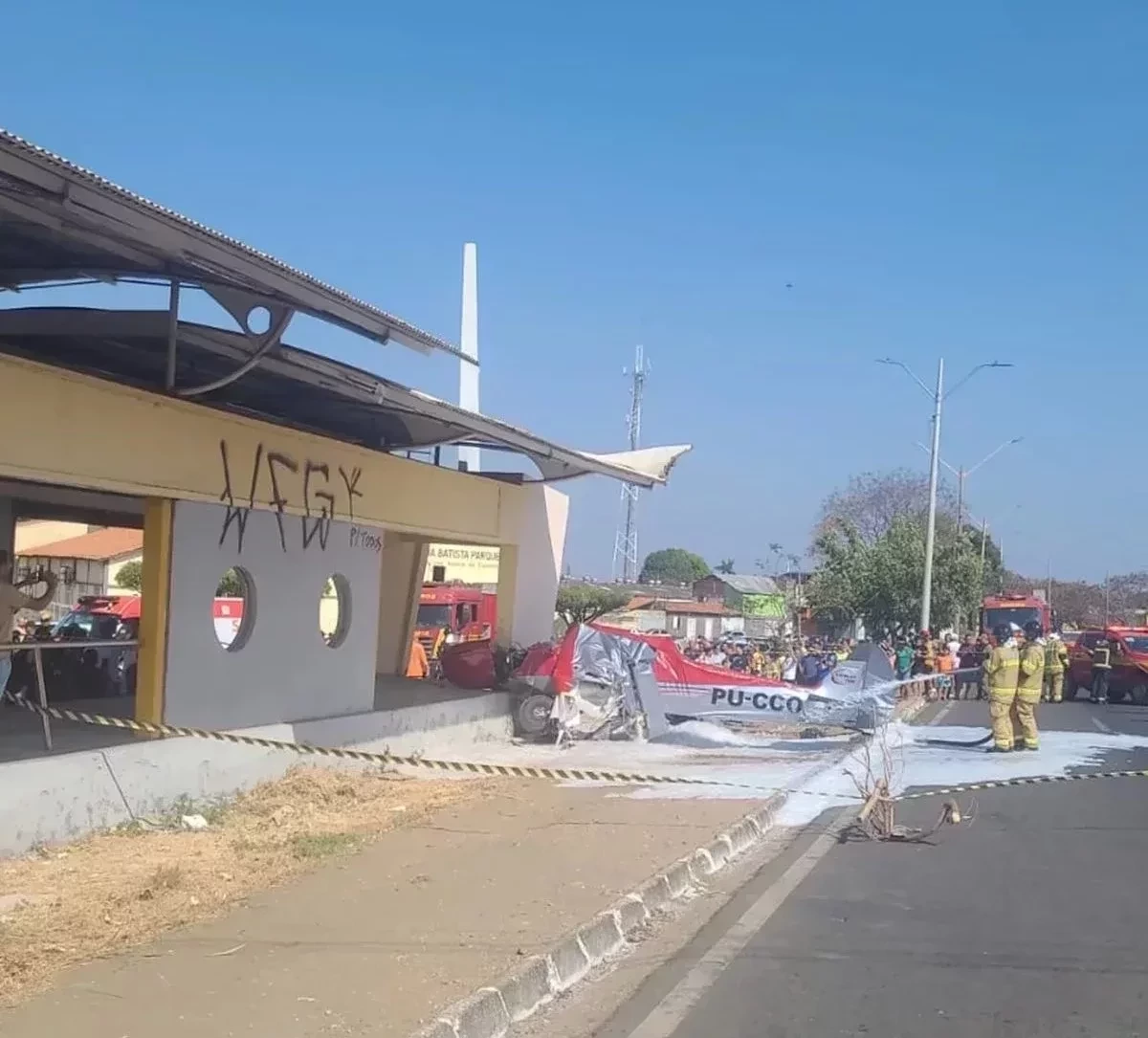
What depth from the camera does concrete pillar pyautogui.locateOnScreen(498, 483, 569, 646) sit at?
1923 centimetres

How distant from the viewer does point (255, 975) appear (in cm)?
609

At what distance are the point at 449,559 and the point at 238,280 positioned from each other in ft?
116

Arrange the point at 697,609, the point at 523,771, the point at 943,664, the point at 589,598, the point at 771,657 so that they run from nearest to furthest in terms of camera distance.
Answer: the point at 523,771 < the point at 943,664 < the point at 771,657 < the point at 589,598 < the point at 697,609

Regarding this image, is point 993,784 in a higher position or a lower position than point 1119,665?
lower

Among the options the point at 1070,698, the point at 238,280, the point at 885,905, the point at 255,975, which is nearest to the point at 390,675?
the point at 238,280

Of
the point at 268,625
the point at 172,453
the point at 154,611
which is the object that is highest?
the point at 172,453

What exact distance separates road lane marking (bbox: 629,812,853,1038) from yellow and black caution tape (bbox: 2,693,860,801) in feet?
9.58

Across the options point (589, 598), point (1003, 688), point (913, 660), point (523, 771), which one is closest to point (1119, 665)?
point (913, 660)

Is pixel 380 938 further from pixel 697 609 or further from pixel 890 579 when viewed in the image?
pixel 697 609

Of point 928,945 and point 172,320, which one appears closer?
point 928,945

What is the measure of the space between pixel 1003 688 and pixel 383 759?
313 inches

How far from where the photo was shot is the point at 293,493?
12617 mm

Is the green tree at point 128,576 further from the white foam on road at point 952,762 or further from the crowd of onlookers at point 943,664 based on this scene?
the white foam on road at point 952,762

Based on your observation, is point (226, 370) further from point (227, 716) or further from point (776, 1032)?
point (776, 1032)
